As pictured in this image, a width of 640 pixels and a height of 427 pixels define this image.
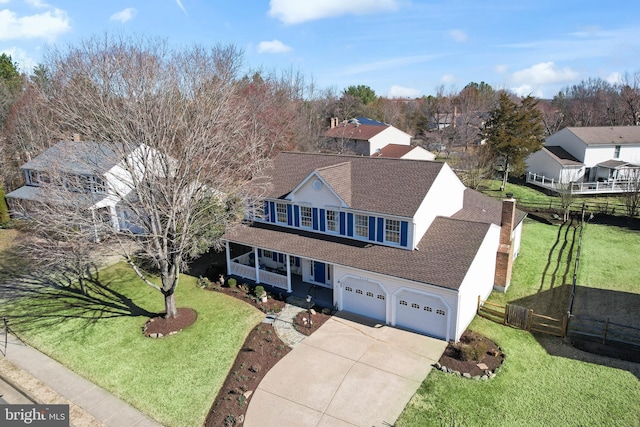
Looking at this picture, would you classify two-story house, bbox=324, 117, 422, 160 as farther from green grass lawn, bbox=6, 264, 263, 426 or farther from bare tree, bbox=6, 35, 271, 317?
green grass lawn, bbox=6, 264, 263, 426

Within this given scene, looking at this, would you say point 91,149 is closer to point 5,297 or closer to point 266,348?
point 5,297

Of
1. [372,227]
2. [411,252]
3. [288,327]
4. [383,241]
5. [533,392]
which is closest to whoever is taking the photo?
[533,392]

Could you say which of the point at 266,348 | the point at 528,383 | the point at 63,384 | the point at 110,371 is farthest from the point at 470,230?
the point at 63,384

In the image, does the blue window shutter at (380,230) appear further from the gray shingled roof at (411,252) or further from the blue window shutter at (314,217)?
the blue window shutter at (314,217)

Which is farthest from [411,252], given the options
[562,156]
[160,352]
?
[562,156]

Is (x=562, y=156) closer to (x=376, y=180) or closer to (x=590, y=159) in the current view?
(x=590, y=159)

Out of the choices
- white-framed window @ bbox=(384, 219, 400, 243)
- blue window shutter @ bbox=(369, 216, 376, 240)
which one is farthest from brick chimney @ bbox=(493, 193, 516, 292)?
blue window shutter @ bbox=(369, 216, 376, 240)
